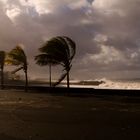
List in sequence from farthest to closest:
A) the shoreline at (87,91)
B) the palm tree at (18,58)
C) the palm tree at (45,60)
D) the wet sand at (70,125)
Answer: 1. the palm tree at (18,58)
2. the palm tree at (45,60)
3. the shoreline at (87,91)
4. the wet sand at (70,125)

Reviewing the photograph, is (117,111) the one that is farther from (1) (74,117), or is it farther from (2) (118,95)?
(2) (118,95)

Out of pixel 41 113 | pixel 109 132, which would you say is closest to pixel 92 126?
pixel 109 132

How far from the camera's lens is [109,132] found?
33.3ft

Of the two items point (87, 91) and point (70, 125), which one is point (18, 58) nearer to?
point (87, 91)

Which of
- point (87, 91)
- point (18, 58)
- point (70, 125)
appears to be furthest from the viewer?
point (18, 58)

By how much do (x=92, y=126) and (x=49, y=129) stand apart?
54.2 inches

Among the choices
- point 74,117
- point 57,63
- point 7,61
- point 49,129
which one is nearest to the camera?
point 49,129

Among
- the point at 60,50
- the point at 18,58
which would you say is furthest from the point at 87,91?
the point at 18,58

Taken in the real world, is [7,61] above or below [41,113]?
above

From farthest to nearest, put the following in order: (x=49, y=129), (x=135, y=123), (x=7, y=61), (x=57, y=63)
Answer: (x=7, y=61) → (x=57, y=63) → (x=135, y=123) → (x=49, y=129)

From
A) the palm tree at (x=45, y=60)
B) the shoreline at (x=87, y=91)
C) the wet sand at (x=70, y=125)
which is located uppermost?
the palm tree at (x=45, y=60)

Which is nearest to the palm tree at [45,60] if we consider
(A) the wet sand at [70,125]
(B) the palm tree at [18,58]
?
(B) the palm tree at [18,58]

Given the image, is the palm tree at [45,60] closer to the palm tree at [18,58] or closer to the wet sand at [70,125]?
the palm tree at [18,58]

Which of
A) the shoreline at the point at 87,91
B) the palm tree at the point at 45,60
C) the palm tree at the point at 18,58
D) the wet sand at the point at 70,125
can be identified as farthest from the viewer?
the palm tree at the point at 18,58
